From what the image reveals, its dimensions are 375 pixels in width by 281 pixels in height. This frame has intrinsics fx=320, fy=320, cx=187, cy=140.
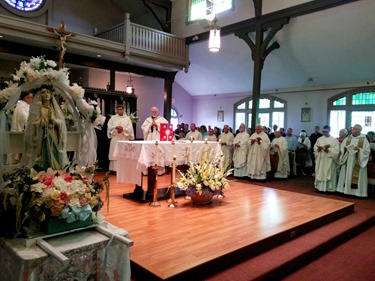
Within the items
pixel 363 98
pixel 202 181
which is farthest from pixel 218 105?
pixel 202 181

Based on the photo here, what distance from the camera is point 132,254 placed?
9.91ft

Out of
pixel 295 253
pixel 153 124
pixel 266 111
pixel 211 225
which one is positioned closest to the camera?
pixel 295 253

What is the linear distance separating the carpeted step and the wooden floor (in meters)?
0.10

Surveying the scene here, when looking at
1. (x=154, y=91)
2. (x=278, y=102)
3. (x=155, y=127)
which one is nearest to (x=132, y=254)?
(x=155, y=127)

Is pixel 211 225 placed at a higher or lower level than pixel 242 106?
lower

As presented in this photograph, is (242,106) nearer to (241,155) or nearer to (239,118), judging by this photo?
(239,118)

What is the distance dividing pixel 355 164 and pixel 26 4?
10433mm

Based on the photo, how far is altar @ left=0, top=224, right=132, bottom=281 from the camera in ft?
6.09

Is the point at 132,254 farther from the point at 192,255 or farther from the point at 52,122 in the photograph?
the point at 52,122

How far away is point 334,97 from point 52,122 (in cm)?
1055

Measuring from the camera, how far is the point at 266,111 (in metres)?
13.3

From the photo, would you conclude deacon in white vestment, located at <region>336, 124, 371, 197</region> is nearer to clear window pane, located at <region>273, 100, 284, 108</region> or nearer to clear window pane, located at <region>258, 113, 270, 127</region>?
clear window pane, located at <region>273, 100, 284, 108</region>

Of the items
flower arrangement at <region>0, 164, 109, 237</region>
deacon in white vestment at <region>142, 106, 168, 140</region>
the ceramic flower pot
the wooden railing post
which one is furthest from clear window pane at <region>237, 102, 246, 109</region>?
flower arrangement at <region>0, 164, 109, 237</region>

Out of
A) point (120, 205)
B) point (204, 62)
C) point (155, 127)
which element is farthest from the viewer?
point (204, 62)
